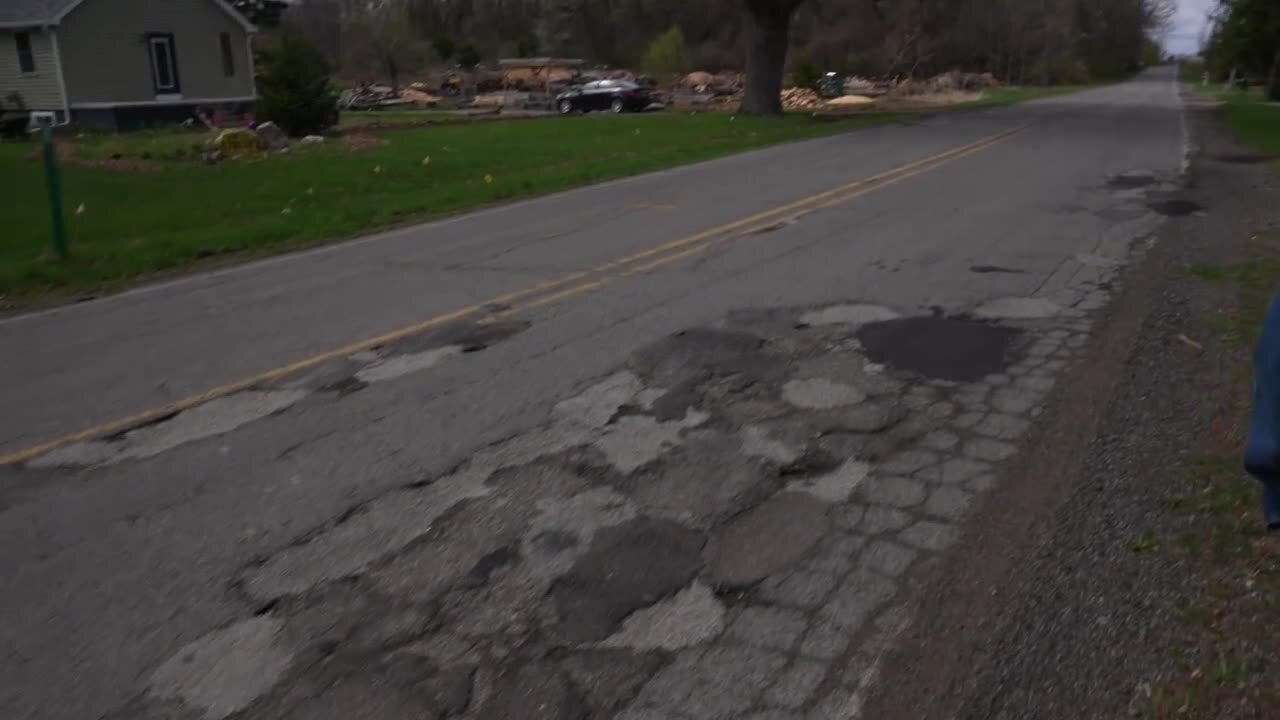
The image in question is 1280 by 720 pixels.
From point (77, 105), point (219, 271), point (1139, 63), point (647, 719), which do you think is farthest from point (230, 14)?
point (1139, 63)

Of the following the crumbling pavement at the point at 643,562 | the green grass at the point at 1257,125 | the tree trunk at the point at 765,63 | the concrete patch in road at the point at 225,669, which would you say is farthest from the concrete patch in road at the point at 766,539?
the tree trunk at the point at 765,63

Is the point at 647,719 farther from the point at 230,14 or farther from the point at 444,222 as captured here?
the point at 230,14

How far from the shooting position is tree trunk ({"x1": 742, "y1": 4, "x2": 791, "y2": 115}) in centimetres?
3497

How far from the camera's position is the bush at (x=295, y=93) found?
2766cm

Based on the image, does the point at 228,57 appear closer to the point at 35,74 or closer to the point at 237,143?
the point at 35,74

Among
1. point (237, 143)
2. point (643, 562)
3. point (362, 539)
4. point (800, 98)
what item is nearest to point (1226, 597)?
point (643, 562)

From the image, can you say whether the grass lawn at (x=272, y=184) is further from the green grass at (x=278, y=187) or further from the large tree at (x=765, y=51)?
the large tree at (x=765, y=51)

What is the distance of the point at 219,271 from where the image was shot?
1181 cm

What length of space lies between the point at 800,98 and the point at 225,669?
159 feet

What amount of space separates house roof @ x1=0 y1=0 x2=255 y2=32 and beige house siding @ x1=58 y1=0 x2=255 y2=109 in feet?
1.43

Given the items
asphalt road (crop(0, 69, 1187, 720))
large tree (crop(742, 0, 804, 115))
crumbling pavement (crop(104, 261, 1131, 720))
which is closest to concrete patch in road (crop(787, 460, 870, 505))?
crumbling pavement (crop(104, 261, 1131, 720))

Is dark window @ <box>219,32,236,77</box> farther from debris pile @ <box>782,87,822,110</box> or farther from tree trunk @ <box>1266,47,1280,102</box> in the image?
tree trunk @ <box>1266,47,1280,102</box>

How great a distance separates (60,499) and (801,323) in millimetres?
5182

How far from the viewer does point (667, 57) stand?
73.1 meters
